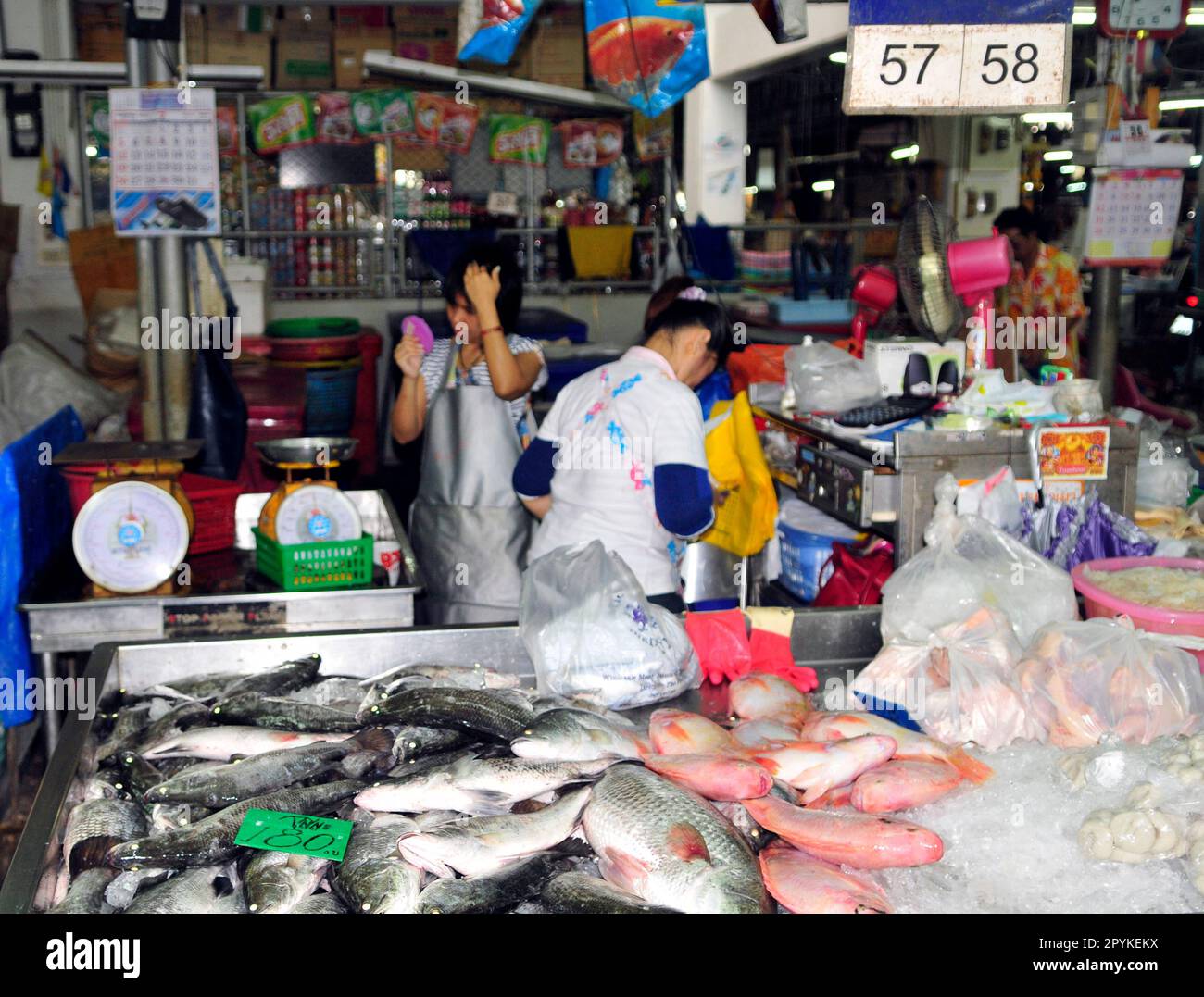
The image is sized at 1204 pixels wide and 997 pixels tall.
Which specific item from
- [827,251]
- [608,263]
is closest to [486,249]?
[608,263]

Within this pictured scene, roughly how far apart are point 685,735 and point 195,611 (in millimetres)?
1694

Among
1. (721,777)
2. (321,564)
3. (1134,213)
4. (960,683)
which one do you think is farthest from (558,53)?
(721,777)

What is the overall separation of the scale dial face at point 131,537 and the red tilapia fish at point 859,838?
196cm

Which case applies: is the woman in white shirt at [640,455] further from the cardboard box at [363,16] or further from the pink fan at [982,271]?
the cardboard box at [363,16]

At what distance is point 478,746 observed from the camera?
7.06ft

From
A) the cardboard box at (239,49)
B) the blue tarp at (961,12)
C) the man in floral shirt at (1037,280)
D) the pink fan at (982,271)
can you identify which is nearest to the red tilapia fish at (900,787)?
the blue tarp at (961,12)

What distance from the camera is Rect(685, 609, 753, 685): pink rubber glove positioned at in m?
2.70

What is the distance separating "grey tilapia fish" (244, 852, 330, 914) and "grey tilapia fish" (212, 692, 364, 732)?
1.38 feet

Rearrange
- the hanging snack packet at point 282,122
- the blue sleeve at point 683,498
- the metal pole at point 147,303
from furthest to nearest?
the hanging snack packet at point 282,122, the metal pole at point 147,303, the blue sleeve at point 683,498

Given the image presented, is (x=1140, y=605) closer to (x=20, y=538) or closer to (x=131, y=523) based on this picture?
(x=131, y=523)

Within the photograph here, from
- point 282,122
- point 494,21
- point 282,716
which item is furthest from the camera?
point 282,122

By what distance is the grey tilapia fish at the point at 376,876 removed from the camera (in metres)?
1.74

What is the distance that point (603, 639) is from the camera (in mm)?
2496
